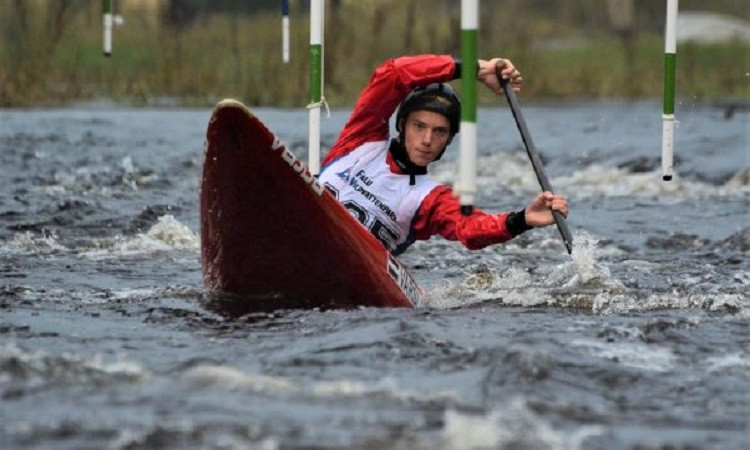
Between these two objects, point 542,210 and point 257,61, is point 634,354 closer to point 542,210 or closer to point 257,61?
point 542,210

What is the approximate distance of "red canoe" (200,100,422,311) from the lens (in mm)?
7031

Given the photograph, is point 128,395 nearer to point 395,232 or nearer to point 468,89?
point 468,89

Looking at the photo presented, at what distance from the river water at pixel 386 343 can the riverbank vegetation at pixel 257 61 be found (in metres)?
6.51

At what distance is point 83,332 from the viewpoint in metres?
6.58

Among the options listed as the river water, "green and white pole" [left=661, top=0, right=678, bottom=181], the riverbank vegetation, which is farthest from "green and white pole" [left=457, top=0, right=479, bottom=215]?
the riverbank vegetation

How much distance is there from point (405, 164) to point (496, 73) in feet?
2.04

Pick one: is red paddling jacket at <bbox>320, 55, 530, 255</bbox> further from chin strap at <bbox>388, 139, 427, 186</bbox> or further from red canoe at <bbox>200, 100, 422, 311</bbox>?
red canoe at <bbox>200, 100, 422, 311</bbox>

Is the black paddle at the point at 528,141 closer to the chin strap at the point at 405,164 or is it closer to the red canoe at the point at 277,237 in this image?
the chin strap at the point at 405,164

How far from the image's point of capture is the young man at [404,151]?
25.1 ft

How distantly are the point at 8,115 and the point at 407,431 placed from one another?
45.3 feet

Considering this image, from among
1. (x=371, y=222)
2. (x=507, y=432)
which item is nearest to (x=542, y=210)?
(x=371, y=222)

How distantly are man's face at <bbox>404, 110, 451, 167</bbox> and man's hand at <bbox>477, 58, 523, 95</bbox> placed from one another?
291 millimetres

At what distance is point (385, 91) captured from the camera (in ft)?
26.2

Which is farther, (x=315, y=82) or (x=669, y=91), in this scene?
(x=669, y=91)
